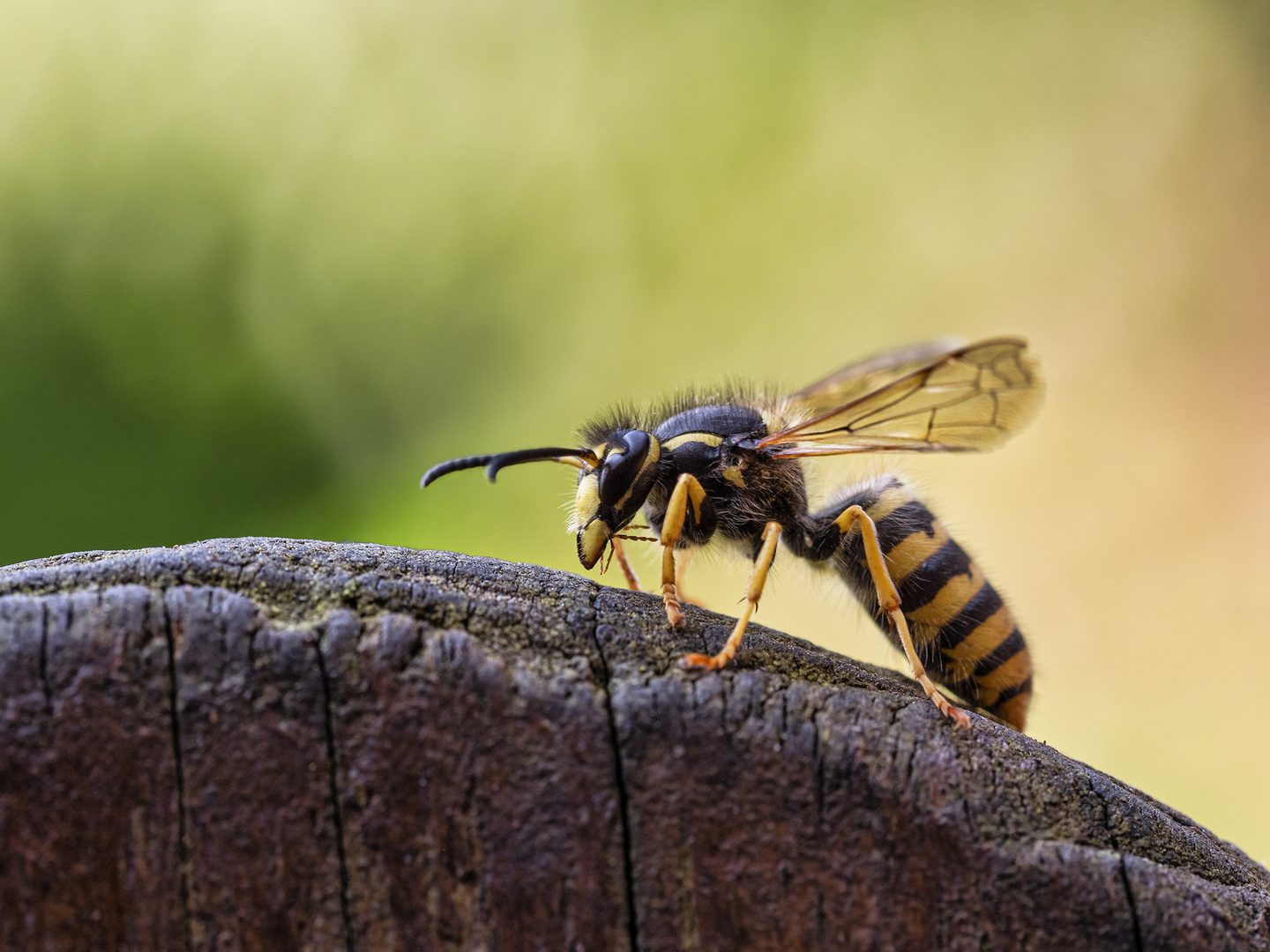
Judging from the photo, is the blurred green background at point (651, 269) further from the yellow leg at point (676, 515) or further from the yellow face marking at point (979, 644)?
the yellow leg at point (676, 515)

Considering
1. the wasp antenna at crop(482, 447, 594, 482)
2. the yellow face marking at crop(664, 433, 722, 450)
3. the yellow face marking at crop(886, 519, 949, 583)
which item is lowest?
the yellow face marking at crop(886, 519, 949, 583)

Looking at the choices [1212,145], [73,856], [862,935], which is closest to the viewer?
[73,856]

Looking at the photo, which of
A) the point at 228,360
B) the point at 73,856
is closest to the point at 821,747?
the point at 73,856

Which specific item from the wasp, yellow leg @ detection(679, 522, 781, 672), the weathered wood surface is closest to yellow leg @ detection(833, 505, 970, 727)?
the wasp

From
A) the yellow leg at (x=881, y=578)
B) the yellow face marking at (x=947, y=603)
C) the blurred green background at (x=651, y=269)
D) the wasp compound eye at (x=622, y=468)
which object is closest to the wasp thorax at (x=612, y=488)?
the wasp compound eye at (x=622, y=468)

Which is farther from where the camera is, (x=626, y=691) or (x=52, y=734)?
(x=626, y=691)

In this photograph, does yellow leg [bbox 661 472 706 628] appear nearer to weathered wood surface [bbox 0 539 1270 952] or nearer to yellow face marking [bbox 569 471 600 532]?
yellow face marking [bbox 569 471 600 532]

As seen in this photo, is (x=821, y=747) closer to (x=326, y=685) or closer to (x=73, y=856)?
(x=326, y=685)

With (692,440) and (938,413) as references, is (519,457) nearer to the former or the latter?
(692,440)
